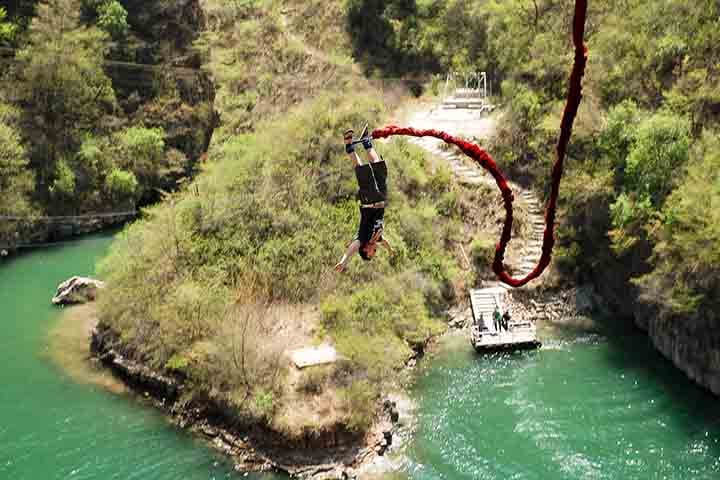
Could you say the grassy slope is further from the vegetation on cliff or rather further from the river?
the vegetation on cliff

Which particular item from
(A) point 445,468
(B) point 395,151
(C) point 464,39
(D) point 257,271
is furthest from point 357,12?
(A) point 445,468

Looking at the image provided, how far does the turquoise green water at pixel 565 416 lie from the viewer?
17.2 meters

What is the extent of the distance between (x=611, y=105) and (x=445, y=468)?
14.0 m

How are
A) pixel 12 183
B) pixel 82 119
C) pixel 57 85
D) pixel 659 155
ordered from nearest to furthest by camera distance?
1. pixel 659 155
2. pixel 12 183
3. pixel 57 85
4. pixel 82 119

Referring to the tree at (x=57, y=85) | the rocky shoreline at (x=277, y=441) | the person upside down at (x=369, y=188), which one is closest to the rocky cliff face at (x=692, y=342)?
the rocky shoreline at (x=277, y=441)

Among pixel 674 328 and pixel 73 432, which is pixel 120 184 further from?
pixel 674 328

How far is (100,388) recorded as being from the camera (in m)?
21.5

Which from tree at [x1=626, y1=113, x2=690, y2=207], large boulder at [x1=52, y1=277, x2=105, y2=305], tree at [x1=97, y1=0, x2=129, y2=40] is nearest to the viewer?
tree at [x1=626, y1=113, x2=690, y2=207]

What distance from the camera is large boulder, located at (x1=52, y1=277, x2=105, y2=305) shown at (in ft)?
89.9

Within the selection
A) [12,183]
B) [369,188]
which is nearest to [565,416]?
[369,188]

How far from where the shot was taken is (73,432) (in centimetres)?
1931

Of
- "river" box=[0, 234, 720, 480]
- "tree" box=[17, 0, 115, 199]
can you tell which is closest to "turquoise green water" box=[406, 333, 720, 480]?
"river" box=[0, 234, 720, 480]

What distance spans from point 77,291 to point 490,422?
1563 cm

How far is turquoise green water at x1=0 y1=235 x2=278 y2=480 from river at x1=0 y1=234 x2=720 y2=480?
0.04 metres
